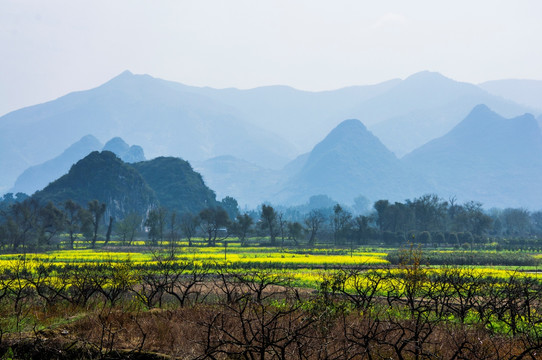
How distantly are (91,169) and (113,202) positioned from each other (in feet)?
41.0

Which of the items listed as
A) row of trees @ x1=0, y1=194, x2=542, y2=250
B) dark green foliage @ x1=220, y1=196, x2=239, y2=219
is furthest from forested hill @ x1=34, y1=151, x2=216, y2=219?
row of trees @ x1=0, y1=194, x2=542, y2=250

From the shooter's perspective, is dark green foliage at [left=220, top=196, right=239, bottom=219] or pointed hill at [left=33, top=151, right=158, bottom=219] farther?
dark green foliage at [left=220, top=196, right=239, bottom=219]

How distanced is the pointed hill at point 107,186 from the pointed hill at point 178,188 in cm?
892

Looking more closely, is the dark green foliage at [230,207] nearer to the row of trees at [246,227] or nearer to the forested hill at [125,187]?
the forested hill at [125,187]

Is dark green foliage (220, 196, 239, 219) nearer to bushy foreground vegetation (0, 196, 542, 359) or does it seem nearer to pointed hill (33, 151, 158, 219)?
pointed hill (33, 151, 158, 219)

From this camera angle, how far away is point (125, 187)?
17100 cm

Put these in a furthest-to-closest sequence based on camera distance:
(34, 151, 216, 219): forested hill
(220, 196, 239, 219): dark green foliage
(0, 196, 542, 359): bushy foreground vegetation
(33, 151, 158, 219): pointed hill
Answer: (220, 196, 239, 219): dark green foliage → (34, 151, 216, 219): forested hill → (33, 151, 158, 219): pointed hill → (0, 196, 542, 359): bushy foreground vegetation

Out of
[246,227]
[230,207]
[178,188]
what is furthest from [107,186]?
[246,227]

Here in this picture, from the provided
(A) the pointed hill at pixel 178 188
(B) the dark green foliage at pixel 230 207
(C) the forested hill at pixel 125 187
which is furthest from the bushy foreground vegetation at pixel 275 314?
(B) the dark green foliage at pixel 230 207

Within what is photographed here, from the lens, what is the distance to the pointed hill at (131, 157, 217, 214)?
597ft

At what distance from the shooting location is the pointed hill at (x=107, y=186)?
156 meters

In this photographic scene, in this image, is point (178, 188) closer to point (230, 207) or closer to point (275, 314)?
point (230, 207)

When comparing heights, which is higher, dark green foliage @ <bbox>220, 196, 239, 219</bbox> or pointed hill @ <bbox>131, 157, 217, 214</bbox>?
pointed hill @ <bbox>131, 157, 217, 214</bbox>

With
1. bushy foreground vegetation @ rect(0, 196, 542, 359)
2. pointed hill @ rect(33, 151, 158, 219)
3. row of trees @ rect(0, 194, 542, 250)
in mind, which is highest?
pointed hill @ rect(33, 151, 158, 219)
